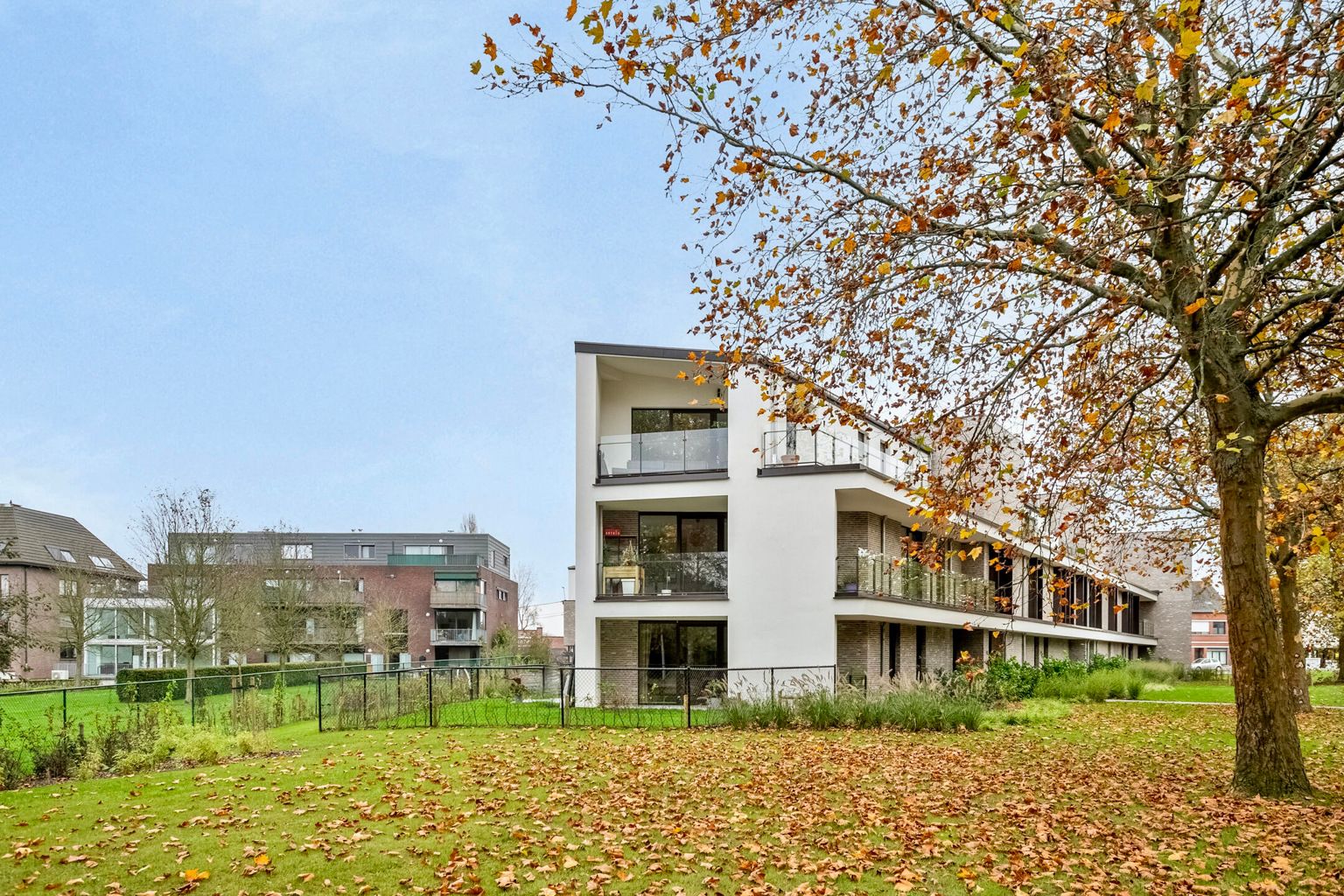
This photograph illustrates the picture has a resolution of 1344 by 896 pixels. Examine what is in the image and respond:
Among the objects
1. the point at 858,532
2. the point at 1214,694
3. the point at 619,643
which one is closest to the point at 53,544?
the point at 619,643

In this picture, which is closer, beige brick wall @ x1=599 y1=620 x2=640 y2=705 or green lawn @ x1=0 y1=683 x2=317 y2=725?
green lawn @ x1=0 y1=683 x2=317 y2=725

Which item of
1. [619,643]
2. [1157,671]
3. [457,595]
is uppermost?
[619,643]

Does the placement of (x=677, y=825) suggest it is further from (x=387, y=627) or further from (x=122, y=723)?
(x=387, y=627)

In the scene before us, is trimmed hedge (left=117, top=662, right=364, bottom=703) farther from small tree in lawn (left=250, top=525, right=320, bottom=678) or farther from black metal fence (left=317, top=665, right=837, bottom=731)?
black metal fence (left=317, top=665, right=837, bottom=731)

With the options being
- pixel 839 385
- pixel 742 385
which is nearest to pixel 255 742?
pixel 839 385

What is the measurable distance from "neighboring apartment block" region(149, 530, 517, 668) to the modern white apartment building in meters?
19.6

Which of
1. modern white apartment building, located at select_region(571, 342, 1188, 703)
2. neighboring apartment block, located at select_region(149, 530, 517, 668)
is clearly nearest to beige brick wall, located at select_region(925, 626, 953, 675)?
modern white apartment building, located at select_region(571, 342, 1188, 703)

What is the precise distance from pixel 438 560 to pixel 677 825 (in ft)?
186

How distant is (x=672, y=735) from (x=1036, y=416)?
7847 mm

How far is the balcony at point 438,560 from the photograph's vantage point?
206 ft

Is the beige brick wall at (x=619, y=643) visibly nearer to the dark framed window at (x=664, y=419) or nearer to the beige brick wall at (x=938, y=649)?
the dark framed window at (x=664, y=419)

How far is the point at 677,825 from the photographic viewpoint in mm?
9117

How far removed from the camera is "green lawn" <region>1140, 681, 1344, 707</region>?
2981cm

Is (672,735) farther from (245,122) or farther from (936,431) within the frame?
(245,122)
